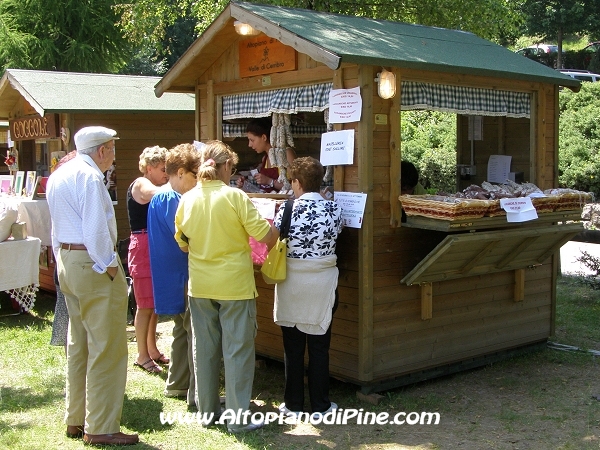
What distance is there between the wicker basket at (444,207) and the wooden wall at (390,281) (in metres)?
0.15

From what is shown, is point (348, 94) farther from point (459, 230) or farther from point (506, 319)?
point (506, 319)

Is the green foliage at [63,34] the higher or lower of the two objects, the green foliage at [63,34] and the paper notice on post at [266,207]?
the higher

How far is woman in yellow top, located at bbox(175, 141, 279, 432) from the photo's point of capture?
4.55 meters

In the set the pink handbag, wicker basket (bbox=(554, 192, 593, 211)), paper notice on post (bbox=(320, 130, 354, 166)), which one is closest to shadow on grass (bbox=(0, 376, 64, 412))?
the pink handbag

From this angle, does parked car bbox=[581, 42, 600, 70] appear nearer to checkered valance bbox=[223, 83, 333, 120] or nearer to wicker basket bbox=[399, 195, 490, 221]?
checkered valance bbox=[223, 83, 333, 120]

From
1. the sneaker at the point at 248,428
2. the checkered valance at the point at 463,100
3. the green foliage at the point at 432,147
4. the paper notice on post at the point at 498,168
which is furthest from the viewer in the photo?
the green foliage at the point at 432,147

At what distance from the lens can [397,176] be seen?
538 centimetres

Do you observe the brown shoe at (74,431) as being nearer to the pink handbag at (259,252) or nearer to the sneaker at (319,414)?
the sneaker at (319,414)

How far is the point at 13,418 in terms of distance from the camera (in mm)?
5098

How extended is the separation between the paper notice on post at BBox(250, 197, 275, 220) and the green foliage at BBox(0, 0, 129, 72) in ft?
67.5

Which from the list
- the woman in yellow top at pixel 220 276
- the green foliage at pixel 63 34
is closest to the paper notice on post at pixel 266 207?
the woman in yellow top at pixel 220 276

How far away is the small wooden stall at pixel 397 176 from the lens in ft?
17.3

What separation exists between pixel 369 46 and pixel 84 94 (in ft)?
17.4

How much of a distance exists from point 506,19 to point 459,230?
9798 mm
